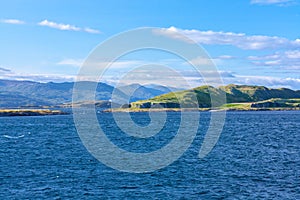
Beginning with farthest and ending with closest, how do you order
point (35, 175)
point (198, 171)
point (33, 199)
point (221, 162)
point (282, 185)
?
point (221, 162)
point (198, 171)
point (35, 175)
point (282, 185)
point (33, 199)

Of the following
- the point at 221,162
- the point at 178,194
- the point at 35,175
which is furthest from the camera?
the point at 221,162

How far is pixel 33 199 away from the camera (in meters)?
49.4

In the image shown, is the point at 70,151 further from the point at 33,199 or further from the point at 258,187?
the point at 258,187

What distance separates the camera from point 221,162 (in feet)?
257

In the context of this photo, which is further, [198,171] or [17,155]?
[17,155]

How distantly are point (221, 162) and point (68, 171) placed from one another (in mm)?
29601

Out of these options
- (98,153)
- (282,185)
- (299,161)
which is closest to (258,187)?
(282,185)

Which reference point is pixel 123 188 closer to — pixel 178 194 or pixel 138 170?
pixel 178 194

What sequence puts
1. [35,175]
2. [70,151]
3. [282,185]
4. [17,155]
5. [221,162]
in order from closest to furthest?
[282,185], [35,175], [221,162], [17,155], [70,151]

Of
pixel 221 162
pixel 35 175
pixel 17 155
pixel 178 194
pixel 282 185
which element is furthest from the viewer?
pixel 17 155

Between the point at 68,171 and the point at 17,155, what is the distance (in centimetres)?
2666

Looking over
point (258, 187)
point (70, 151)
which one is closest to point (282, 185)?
point (258, 187)

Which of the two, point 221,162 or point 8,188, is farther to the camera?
point 221,162

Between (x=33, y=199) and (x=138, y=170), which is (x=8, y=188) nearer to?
(x=33, y=199)
